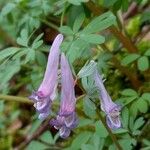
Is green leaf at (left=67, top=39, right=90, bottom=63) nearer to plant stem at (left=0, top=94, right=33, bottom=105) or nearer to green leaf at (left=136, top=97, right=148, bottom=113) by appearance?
green leaf at (left=136, top=97, right=148, bottom=113)

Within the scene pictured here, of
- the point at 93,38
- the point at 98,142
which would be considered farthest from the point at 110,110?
the point at 98,142

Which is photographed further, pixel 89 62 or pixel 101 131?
pixel 101 131

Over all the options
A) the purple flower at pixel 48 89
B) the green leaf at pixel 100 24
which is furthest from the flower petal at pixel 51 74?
the green leaf at pixel 100 24

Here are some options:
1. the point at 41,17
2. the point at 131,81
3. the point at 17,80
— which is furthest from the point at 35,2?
the point at 17,80

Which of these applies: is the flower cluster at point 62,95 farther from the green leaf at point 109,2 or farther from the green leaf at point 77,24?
the green leaf at point 109,2

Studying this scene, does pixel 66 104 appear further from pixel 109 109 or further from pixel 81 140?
pixel 81 140
